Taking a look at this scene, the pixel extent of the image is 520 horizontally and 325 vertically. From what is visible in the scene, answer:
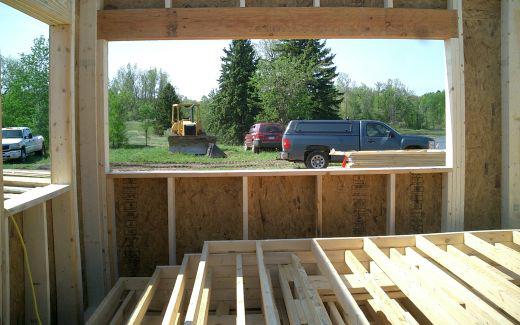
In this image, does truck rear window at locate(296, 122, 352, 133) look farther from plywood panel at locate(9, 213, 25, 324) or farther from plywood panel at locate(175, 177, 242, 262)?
plywood panel at locate(9, 213, 25, 324)

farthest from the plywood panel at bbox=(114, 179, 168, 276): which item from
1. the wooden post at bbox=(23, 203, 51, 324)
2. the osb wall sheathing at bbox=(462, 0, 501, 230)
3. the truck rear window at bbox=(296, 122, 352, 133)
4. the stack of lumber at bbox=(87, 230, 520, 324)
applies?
the truck rear window at bbox=(296, 122, 352, 133)

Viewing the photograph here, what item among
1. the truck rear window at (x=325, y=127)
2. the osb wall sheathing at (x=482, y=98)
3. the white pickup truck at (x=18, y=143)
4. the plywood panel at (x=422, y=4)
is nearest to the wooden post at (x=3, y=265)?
the plywood panel at (x=422, y=4)

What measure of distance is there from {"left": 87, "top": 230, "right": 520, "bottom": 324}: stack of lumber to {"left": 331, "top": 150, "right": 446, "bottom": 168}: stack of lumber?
20.5ft

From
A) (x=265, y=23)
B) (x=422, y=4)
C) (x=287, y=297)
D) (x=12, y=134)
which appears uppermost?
(x=422, y=4)

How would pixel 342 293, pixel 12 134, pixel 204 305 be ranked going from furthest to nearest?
pixel 12 134 → pixel 204 305 → pixel 342 293

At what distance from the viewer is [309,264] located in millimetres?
4820

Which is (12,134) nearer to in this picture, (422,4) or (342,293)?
(422,4)

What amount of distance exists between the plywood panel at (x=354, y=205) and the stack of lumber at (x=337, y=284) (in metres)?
0.88

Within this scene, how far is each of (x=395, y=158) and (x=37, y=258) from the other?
906cm

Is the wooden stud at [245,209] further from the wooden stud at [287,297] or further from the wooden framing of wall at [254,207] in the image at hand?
the wooden stud at [287,297]

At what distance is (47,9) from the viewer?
3.58 meters

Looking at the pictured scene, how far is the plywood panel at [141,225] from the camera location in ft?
17.3

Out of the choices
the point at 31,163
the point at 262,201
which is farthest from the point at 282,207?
the point at 31,163

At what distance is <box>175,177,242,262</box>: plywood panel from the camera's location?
5391 mm
